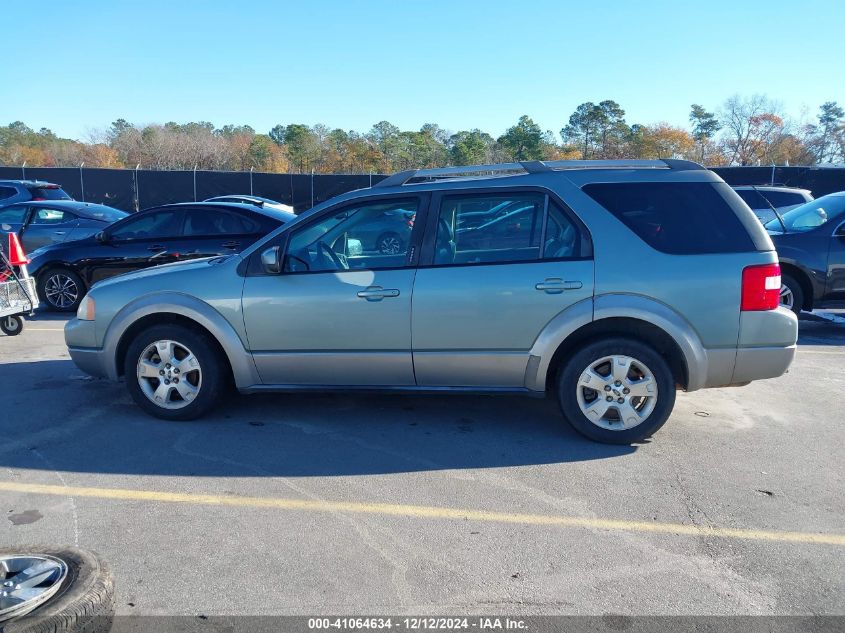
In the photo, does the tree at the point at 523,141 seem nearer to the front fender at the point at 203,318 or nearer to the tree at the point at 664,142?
the tree at the point at 664,142

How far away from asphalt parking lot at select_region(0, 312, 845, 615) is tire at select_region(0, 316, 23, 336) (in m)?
2.84

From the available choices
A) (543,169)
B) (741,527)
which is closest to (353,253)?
(543,169)

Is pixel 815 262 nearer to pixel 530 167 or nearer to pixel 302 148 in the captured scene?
pixel 530 167

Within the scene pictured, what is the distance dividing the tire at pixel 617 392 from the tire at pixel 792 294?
524 cm

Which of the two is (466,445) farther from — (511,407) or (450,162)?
(450,162)

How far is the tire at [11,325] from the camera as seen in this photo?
837 cm

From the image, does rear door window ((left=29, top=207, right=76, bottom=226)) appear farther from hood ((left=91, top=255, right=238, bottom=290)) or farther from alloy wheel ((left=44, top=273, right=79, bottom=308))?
hood ((left=91, top=255, right=238, bottom=290))

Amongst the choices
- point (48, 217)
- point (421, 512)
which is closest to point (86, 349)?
point (421, 512)

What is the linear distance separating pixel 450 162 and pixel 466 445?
2098 inches

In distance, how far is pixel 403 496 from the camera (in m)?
4.06

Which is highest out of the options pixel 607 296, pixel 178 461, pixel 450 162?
pixel 450 162

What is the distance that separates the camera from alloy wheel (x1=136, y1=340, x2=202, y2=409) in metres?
5.19

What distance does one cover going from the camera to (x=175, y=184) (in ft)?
98.5

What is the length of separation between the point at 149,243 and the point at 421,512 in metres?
7.10
